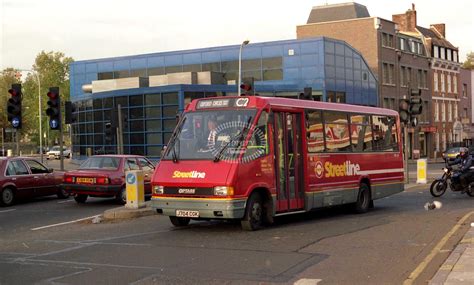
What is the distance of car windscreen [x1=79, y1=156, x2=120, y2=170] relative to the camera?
18139 millimetres

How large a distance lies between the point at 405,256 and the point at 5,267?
19.3ft

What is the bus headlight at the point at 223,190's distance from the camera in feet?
35.6

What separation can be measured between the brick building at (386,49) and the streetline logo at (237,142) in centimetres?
4566

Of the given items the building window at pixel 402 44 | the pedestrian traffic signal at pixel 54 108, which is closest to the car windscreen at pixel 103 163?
the pedestrian traffic signal at pixel 54 108

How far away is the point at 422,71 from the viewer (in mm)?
65875

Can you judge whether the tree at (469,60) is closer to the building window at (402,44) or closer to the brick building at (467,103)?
the brick building at (467,103)

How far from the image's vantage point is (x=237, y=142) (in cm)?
1131

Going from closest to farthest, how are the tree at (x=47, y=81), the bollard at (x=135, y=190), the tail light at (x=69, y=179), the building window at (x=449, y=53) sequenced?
the bollard at (x=135, y=190) < the tail light at (x=69, y=179) < the building window at (x=449, y=53) < the tree at (x=47, y=81)

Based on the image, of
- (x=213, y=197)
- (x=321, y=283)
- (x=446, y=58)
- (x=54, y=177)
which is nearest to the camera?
(x=321, y=283)

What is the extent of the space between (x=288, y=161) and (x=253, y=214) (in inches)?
61.6

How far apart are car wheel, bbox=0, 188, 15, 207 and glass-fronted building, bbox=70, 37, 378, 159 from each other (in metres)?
22.1

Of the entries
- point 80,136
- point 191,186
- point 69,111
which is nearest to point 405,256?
point 191,186

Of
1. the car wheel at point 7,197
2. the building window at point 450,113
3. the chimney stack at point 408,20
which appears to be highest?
the chimney stack at point 408,20

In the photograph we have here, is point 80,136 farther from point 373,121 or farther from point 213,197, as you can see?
point 213,197
